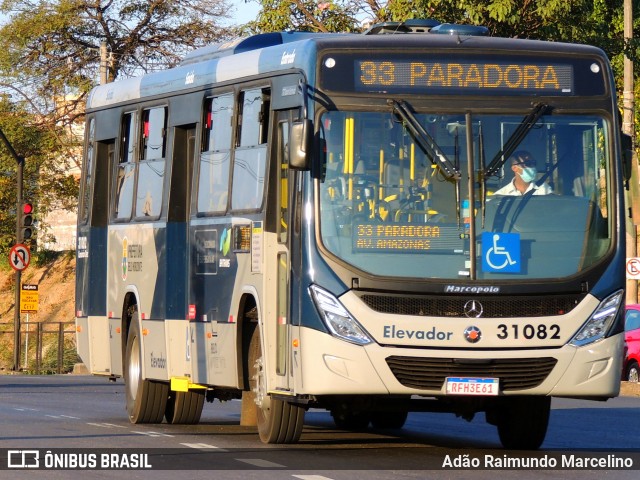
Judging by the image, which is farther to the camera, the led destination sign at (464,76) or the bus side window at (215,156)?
the bus side window at (215,156)

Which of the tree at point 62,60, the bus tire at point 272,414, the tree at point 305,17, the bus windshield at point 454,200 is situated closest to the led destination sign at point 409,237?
the bus windshield at point 454,200

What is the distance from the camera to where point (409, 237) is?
44.0ft

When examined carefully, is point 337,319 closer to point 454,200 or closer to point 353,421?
point 454,200

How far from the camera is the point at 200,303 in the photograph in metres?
16.1

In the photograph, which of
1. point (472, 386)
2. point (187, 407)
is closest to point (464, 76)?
point (472, 386)

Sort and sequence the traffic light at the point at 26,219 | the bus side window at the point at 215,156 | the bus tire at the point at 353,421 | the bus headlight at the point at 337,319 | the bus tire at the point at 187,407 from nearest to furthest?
1. the bus headlight at the point at 337,319
2. the bus side window at the point at 215,156
3. the bus tire at the point at 353,421
4. the bus tire at the point at 187,407
5. the traffic light at the point at 26,219

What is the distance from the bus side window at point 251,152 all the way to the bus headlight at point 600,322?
2.99 m

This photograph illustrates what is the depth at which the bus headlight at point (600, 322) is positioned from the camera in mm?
13484

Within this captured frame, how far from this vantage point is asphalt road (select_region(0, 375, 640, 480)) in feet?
41.0

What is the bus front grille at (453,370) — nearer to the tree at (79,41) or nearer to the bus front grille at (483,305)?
the bus front grille at (483,305)

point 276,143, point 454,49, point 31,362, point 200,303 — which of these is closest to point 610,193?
point 454,49

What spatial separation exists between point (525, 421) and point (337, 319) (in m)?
2.43

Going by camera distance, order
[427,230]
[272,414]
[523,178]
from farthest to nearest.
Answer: [272,414] < [523,178] < [427,230]

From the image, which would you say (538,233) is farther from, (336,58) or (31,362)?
(31,362)
